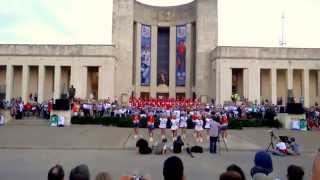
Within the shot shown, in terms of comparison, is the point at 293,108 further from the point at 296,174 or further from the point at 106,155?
the point at 296,174

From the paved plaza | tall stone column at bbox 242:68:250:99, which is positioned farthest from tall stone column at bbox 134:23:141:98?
the paved plaza

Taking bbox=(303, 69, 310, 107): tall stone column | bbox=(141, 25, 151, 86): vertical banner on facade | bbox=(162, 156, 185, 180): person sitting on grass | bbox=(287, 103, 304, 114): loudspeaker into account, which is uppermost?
bbox=(141, 25, 151, 86): vertical banner on facade

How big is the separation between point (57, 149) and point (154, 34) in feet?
132

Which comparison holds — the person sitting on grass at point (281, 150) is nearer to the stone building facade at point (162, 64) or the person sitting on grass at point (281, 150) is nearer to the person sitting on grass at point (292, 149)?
the person sitting on grass at point (292, 149)

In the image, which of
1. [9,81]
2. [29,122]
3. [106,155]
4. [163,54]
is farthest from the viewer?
[163,54]

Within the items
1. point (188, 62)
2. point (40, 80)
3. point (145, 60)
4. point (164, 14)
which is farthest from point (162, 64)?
point (40, 80)

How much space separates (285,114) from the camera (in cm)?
3359

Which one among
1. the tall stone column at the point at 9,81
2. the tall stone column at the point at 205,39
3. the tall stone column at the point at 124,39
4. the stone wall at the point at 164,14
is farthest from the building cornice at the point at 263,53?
the tall stone column at the point at 9,81

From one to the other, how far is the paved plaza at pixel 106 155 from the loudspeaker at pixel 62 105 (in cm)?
543

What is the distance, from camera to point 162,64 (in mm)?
60531

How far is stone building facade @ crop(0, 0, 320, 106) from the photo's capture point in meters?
50.5

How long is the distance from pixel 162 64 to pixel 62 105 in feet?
95.2

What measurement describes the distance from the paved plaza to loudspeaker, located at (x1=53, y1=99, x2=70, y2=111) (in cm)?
543

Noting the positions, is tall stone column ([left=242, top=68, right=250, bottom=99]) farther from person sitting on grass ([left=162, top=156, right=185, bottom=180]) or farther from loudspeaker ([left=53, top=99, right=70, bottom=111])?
person sitting on grass ([left=162, top=156, right=185, bottom=180])
